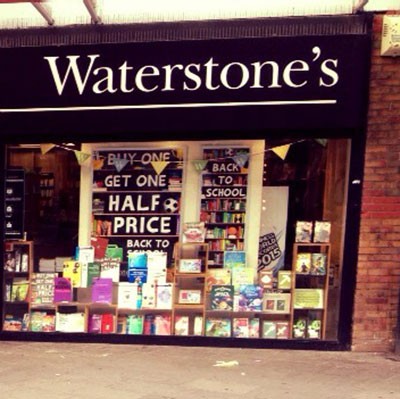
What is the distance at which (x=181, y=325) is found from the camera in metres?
7.02

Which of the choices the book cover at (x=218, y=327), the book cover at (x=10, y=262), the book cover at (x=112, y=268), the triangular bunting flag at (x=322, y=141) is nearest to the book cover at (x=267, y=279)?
the book cover at (x=218, y=327)

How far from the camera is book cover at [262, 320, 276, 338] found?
692cm

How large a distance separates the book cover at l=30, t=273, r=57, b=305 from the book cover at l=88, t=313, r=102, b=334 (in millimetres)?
539

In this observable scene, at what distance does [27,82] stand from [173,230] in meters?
2.38

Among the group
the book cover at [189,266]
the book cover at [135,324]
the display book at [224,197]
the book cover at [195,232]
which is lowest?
the book cover at [135,324]

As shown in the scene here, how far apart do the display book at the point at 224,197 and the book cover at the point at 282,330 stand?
3.25 ft

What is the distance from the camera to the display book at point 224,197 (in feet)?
22.7

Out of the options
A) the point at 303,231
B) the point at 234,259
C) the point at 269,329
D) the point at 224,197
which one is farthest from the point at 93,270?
the point at 303,231

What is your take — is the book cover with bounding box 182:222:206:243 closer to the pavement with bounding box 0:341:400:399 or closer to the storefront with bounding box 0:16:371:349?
the storefront with bounding box 0:16:371:349

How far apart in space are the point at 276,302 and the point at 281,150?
1.78m

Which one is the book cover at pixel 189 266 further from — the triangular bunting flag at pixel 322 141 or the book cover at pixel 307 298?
the triangular bunting flag at pixel 322 141

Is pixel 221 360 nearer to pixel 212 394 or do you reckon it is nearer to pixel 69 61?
pixel 212 394

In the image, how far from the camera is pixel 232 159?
6.91 m

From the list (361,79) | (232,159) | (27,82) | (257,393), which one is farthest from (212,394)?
(27,82)
